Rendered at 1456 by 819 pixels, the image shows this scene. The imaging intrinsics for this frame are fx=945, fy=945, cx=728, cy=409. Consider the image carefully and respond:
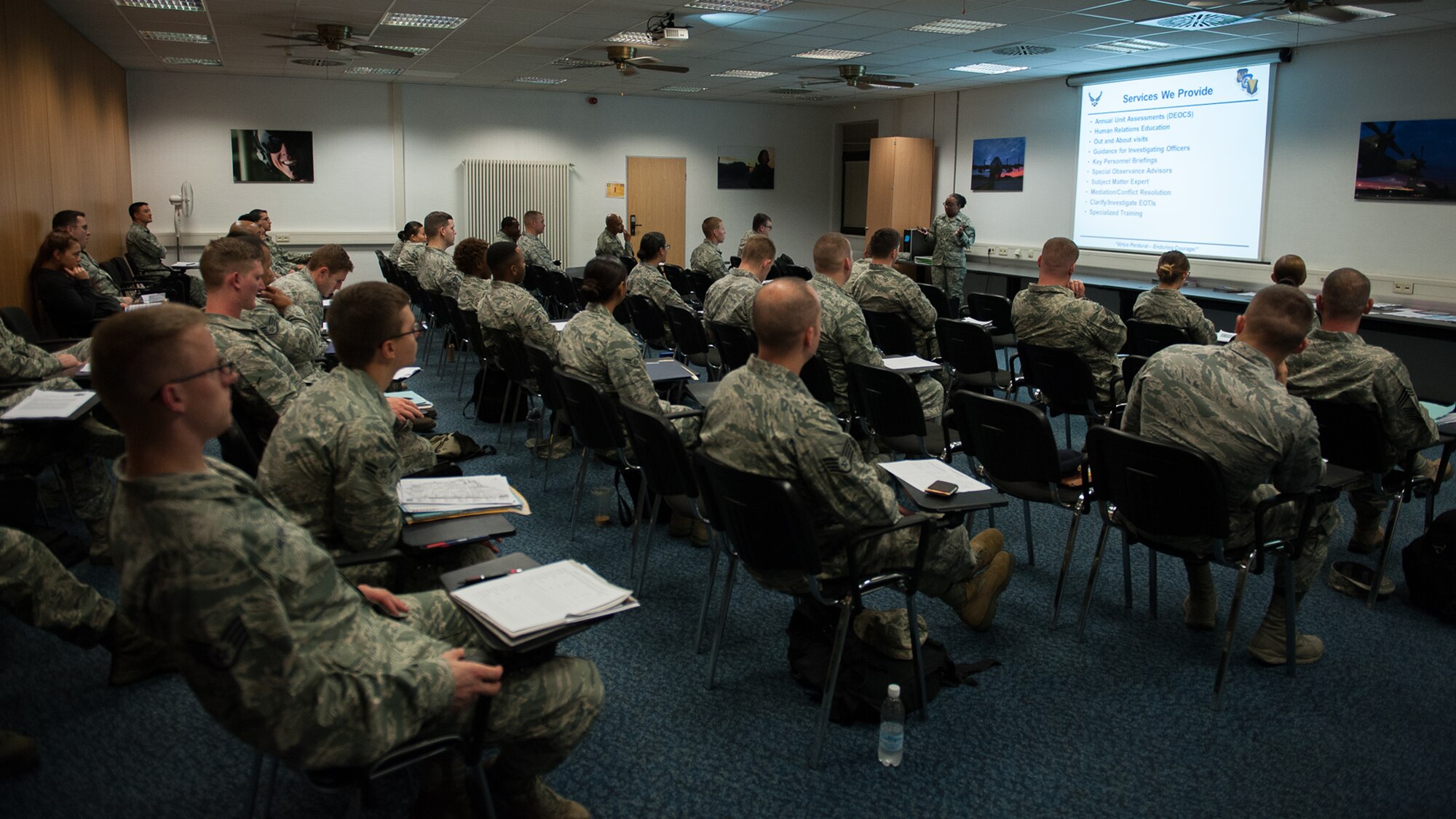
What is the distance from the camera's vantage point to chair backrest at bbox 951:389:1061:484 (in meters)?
3.32

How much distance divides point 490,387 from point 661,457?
3473 mm

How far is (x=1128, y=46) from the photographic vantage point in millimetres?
9297

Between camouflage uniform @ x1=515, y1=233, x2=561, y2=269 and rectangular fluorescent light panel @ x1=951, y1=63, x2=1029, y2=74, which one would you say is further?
rectangular fluorescent light panel @ x1=951, y1=63, x2=1029, y2=74

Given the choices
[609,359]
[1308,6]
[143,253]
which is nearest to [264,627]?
[609,359]

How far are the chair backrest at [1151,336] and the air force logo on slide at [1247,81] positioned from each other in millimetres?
5050

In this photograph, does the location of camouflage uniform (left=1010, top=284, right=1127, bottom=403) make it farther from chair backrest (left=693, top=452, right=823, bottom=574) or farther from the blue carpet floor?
chair backrest (left=693, top=452, right=823, bottom=574)

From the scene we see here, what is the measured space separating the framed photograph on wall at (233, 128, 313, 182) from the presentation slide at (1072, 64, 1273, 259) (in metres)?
10.3

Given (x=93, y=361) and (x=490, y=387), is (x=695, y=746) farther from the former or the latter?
(x=490, y=387)

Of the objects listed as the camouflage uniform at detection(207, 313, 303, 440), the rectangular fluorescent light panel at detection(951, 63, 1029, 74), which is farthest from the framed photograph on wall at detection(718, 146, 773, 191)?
the camouflage uniform at detection(207, 313, 303, 440)

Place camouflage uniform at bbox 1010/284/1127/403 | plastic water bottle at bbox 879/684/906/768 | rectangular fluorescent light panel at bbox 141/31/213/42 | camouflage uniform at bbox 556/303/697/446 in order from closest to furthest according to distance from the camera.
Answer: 1. plastic water bottle at bbox 879/684/906/768
2. camouflage uniform at bbox 556/303/697/446
3. camouflage uniform at bbox 1010/284/1127/403
4. rectangular fluorescent light panel at bbox 141/31/213/42

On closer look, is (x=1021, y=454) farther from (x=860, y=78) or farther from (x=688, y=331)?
(x=860, y=78)

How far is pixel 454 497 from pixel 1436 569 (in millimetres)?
3559

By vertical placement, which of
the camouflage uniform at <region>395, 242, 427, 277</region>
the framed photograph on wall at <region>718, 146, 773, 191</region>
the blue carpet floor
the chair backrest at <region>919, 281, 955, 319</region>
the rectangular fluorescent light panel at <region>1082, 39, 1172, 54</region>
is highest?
the rectangular fluorescent light panel at <region>1082, 39, 1172, 54</region>

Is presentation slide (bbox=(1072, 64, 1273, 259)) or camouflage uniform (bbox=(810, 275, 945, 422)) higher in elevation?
presentation slide (bbox=(1072, 64, 1273, 259))
